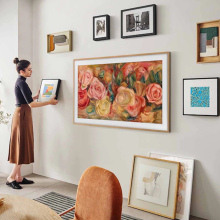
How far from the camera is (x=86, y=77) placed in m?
3.38

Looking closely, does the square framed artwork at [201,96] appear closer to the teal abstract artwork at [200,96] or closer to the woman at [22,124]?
the teal abstract artwork at [200,96]

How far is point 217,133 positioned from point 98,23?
188 cm

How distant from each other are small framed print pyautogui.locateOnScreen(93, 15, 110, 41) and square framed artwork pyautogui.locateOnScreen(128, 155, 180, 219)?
1495mm

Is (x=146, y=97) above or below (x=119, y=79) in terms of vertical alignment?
below

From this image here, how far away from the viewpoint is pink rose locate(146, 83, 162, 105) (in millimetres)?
2840

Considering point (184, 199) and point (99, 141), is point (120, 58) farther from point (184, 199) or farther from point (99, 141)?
point (184, 199)

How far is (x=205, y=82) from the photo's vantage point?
8.40 ft

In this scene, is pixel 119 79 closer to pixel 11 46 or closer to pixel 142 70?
pixel 142 70

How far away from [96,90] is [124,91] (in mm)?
410

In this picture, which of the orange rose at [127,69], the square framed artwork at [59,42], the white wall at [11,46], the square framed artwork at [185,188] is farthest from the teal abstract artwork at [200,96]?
the white wall at [11,46]

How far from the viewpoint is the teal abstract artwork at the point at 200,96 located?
257 centimetres

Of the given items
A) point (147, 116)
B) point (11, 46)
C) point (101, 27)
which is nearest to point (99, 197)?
point (147, 116)

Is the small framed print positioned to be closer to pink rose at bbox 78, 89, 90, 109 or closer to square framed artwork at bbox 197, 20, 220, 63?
pink rose at bbox 78, 89, 90, 109

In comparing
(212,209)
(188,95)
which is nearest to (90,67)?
(188,95)
